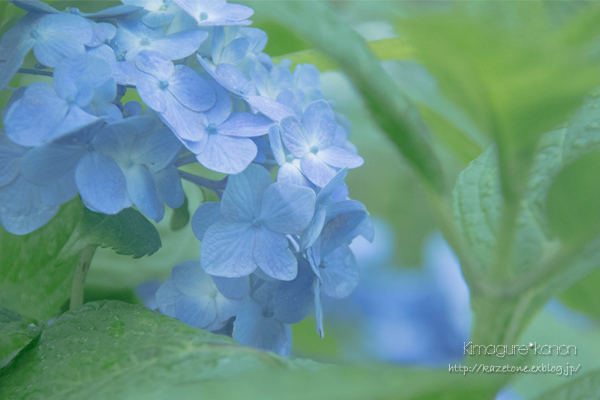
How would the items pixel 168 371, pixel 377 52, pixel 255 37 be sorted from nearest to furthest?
pixel 168 371 < pixel 255 37 < pixel 377 52

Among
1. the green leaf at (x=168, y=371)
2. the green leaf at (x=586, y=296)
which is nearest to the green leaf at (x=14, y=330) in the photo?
the green leaf at (x=168, y=371)

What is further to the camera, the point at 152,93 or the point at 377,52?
the point at 377,52

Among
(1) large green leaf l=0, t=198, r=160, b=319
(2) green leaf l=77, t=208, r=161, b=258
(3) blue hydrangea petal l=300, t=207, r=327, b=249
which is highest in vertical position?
(3) blue hydrangea petal l=300, t=207, r=327, b=249

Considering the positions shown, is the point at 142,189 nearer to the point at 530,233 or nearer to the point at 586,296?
the point at 530,233

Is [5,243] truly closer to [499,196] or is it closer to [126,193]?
[126,193]

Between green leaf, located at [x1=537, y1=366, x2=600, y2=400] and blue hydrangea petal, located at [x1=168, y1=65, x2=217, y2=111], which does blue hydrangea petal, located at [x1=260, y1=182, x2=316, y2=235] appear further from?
green leaf, located at [x1=537, y1=366, x2=600, y2=400]

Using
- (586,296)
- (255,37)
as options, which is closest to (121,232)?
(255,37)

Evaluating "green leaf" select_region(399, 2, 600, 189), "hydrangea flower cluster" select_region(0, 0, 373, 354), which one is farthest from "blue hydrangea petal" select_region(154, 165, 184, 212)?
"green leaf" select_region(399, 2, 600, 189)
